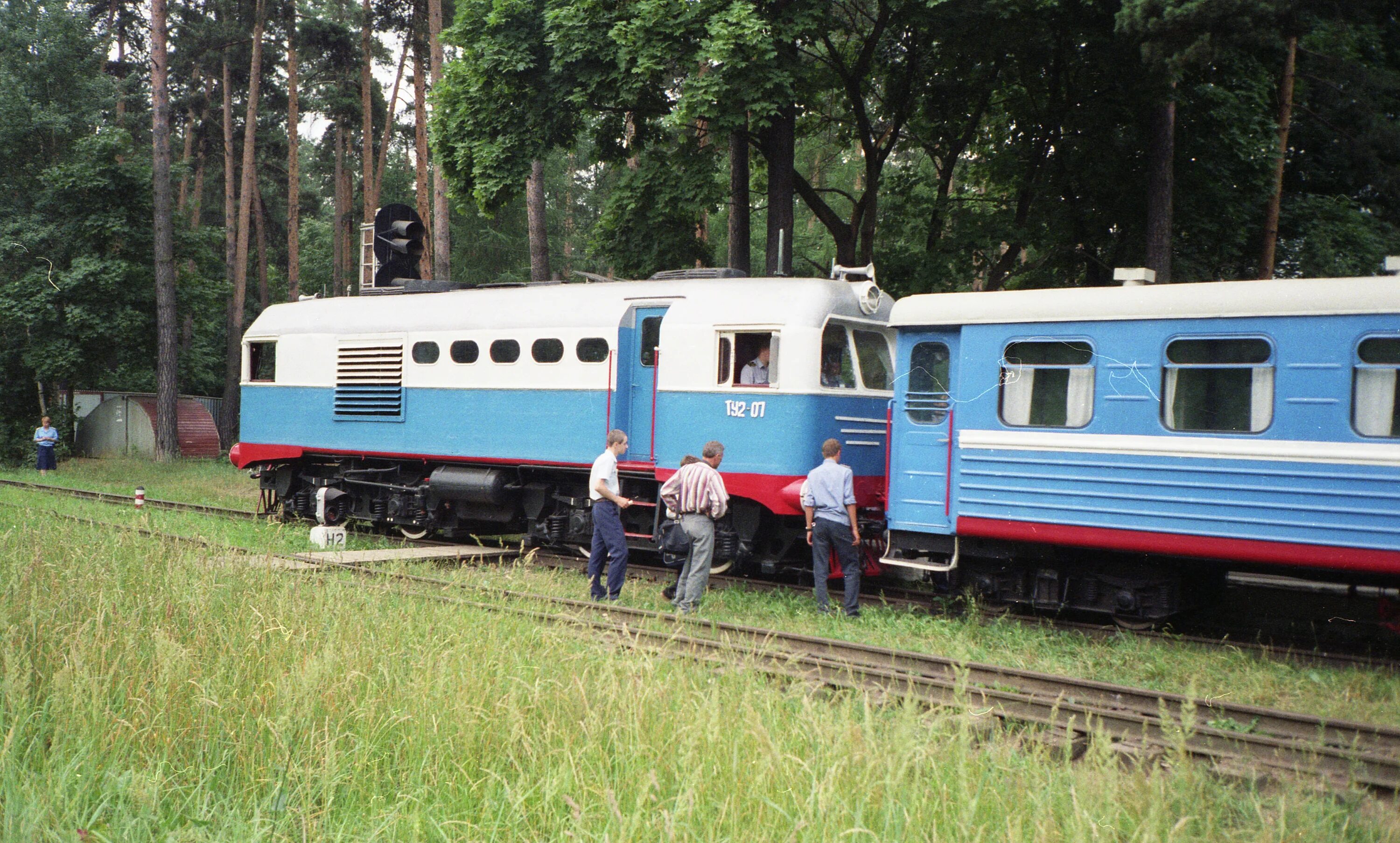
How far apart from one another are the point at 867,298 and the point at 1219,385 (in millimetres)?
4106

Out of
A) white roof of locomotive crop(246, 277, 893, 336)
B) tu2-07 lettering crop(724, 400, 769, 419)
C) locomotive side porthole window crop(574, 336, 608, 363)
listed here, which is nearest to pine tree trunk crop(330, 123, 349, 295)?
white roof of locomotive crop(246, 277, 893, 336)

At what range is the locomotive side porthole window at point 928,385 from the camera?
36.7ft

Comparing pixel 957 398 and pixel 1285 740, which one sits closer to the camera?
pixel 1285 740

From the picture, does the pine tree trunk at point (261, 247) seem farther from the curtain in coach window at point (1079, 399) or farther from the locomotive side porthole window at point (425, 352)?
the curtain in coach window at point (1079, 399)

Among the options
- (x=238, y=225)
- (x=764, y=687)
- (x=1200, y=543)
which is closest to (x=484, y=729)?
(x=764, y=687)

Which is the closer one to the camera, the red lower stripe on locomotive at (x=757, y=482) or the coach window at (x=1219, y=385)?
the coach window at (x=1219, y=385)

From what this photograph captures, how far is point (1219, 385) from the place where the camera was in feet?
30.9

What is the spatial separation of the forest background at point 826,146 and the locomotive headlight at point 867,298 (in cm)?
468

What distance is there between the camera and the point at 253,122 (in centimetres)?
3425

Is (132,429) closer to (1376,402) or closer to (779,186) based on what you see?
(779,186)

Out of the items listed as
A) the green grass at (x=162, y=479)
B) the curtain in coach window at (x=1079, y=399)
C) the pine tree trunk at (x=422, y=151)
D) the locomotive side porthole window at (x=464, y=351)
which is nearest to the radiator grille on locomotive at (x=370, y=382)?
the locomotive side porthole window at (x=464, y=351)

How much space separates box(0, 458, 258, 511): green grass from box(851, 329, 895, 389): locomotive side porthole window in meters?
12.7

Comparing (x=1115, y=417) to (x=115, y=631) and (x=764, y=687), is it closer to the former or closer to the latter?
(x=764, y=687)

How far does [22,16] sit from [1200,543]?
126 ft
